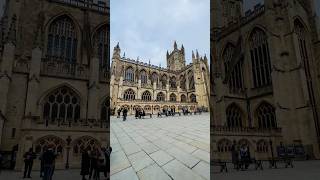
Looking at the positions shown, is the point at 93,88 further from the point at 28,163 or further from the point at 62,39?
the point at 28,163

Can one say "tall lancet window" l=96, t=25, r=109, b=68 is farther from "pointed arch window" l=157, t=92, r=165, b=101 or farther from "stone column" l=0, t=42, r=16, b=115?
"pointed arch window" l=157, t=92, r=165, b=101

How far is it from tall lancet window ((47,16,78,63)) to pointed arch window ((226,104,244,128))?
11254 mm

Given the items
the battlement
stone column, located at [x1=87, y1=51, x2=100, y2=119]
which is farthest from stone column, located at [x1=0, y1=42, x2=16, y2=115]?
the battlement

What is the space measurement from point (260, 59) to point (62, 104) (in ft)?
51.9

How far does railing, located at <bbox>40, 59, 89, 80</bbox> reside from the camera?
1389 cm

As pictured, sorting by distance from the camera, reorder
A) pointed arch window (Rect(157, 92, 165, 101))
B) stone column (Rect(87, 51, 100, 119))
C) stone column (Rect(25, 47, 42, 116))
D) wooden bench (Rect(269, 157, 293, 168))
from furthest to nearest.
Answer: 1. pointed arch window (Rect(157, 92, 165, 101))
2. stone column (Rect(87, 51, 100, 119))
3. stone column (Rect(25, 47, 42, 116))
4. wooden bench (Rect(269, 157, 293, 168))

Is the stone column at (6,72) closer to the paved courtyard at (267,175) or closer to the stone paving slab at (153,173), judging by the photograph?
the paved courtyard at (267,175)

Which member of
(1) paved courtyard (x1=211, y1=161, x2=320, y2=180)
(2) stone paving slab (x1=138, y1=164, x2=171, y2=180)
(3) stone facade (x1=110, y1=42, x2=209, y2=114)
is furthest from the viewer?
(1) paved courtyard (x1=211, y1=161, x2=320, y2=180)

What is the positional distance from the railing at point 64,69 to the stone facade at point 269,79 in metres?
7.14

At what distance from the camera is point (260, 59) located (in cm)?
2211

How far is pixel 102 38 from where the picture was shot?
14.8m

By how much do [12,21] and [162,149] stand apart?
14147 mm

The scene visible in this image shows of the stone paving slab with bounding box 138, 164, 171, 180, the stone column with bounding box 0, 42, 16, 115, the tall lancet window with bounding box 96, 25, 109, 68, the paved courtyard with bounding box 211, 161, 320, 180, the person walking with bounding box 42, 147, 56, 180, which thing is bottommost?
the paved courtyard with bounding box 211, 161, 320, 180

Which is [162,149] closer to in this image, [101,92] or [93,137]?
[93,137]
